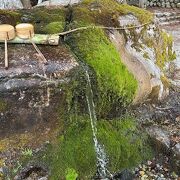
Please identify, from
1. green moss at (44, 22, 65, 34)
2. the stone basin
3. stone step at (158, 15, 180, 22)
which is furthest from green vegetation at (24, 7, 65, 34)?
stone step at (158, 15, 180, 22)

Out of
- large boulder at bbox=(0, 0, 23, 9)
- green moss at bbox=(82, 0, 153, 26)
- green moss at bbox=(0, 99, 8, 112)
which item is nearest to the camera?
green moss at bbox=(0, 99, 8, 112)

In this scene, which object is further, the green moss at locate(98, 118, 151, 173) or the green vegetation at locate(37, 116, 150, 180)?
the green moss at locate(98, 118, 151, 173)

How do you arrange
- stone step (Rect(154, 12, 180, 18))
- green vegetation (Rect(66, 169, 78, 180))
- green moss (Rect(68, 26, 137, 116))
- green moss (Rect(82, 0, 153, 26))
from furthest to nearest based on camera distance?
1. stone step (Rect(154, 12, 180, 18))
2. green moss (Rect(82, 0, 153, 26))
3. green moss (Rect(68, 26, 137, 116))
4. green vegetation (Rect(66, 169, 78, 180))

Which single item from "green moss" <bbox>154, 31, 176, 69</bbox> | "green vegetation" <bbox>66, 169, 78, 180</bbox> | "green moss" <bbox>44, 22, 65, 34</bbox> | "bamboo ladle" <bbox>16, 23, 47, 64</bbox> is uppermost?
"bamboo ladle" <bbox>16, 23, 47, 64</bbox>

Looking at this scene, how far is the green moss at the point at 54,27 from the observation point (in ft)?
15.0

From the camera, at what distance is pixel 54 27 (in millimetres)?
4641

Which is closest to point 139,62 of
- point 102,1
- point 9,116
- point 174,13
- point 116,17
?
point 116,17

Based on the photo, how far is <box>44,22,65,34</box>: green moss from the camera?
4587 millimetres

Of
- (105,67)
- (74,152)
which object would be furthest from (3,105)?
(105,67)

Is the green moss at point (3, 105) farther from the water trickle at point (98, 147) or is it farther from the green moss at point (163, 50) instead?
the green moss at point (163, 50)

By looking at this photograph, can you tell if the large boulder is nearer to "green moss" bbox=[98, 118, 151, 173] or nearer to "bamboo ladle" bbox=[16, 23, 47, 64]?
"bamboo ladle" bbox=[16, 23, 47, 64]

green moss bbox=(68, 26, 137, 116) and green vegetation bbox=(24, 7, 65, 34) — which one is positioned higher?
green vegetation bbox=(24, 7, 65, 34)

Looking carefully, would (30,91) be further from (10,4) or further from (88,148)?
(10,4)

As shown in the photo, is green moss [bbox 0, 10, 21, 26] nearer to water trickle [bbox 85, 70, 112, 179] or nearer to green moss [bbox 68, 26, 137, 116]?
green moss [bbox 68, 26, 137, 116]
